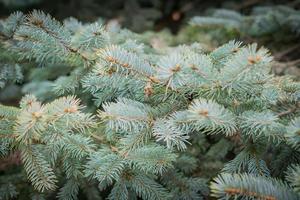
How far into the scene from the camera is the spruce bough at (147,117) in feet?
4.17

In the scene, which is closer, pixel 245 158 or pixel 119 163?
pixel 119 163

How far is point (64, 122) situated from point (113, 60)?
0.35 m

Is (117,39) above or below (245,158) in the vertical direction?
above

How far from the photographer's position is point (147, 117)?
4.69 feet

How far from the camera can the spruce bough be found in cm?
127

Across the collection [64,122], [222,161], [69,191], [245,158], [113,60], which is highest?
[113,60]

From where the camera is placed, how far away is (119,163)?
140cm

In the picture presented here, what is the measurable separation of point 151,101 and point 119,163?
1.20ft

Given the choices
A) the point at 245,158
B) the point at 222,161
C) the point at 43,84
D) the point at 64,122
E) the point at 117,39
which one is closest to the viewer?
the point at 64,122

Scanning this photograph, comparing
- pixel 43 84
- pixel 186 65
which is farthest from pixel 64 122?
pixel 43 84

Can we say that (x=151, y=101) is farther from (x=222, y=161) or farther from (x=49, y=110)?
(x=222, y=161)

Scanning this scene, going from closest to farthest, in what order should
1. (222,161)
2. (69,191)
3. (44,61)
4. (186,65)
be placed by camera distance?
(186,65), (69,191), (44,61), (222,161)

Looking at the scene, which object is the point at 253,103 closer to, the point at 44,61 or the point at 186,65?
the point at 186,65

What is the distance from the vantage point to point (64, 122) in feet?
4.60
